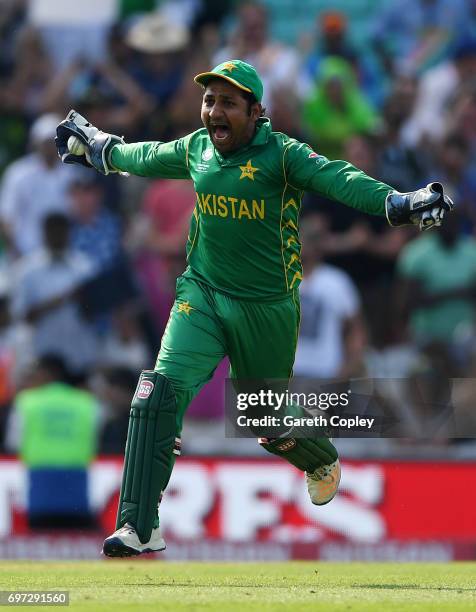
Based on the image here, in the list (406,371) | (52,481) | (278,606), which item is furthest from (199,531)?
(278,606)

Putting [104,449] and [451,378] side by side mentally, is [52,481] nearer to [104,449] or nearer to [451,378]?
[104,449]

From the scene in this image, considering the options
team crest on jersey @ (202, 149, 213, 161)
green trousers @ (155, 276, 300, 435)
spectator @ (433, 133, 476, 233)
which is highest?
spectator @ (433, 133, 476, 233)

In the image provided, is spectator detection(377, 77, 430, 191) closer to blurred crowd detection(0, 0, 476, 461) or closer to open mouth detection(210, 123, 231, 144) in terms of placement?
blurred crowd detection(0, 0, 476, 461)

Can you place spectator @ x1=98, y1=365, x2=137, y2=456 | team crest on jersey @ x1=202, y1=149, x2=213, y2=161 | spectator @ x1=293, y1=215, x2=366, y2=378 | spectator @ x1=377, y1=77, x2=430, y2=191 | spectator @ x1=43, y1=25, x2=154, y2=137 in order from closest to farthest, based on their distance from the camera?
team crest on jersey @ x1=202, y1=149, x2=213, y2=161 → spectator @ x1=98, y1=365, x2=137, y2=456 → spectator @ x1=293, y1=215, x2=366, y2=378 → spectator @ x1=377, y1=77, x2=430, y2=191 → spectator @ x1=43, y1=25, x2=154, y2=137

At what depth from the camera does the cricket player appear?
688cm

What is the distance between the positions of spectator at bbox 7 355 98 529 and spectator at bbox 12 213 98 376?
0.93 meters

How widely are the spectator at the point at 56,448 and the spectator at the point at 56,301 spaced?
93 cm

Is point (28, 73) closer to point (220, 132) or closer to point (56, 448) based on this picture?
point (56, 448)

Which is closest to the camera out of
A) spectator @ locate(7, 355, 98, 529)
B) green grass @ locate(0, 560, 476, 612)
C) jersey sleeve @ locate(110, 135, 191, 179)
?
green grass @ locate(0, 560, 476, 612)

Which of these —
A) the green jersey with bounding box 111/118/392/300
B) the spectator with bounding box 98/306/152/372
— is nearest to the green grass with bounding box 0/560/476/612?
the green jersey with bounding box 111/118/392/300

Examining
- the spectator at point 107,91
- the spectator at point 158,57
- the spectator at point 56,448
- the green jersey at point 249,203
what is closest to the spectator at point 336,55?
the spectator at point 158,57

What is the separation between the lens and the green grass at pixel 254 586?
6.02 meters

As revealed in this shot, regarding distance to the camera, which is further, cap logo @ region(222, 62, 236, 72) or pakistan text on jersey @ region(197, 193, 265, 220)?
pakistan text on jersey @ region(197, 193, 265, 220)

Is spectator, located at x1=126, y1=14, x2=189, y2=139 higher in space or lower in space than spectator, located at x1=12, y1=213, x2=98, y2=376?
higher
